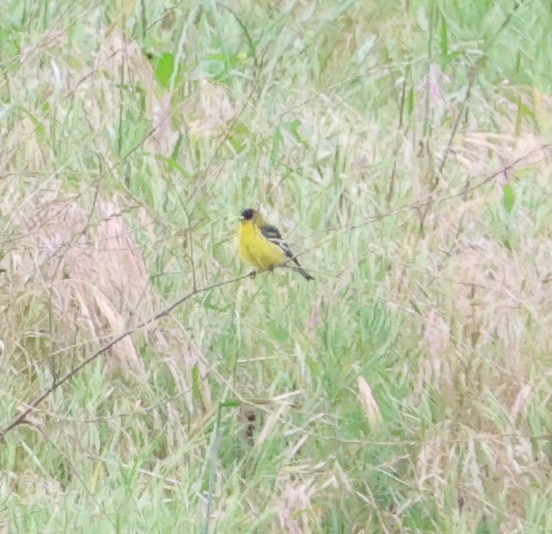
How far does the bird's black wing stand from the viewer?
4.95 m

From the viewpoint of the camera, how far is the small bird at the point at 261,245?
489 cm

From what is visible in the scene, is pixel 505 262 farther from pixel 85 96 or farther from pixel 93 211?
pixel 85 96

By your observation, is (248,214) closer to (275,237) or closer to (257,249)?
(275,237)

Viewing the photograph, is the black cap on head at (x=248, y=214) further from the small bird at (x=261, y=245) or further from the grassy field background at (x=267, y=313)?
the grassy field background at (x=267, y=313)

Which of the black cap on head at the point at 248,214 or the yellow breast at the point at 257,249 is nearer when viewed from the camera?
the yellow breast at the point at 257,249

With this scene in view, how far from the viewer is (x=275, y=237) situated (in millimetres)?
5055

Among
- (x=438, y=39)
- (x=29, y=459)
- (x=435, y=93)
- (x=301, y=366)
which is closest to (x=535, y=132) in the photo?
(x=435, y=93)

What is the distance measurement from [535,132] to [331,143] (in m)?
0.69

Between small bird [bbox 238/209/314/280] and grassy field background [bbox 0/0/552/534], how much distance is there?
2.3 inches

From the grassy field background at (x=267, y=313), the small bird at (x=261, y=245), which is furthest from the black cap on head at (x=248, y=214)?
the grassy field background at (x=267, y=313)

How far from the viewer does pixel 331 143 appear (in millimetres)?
5828

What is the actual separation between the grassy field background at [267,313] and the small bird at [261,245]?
57 millimetres

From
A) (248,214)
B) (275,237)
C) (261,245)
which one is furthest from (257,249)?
(248,214)

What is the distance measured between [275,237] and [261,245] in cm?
21
